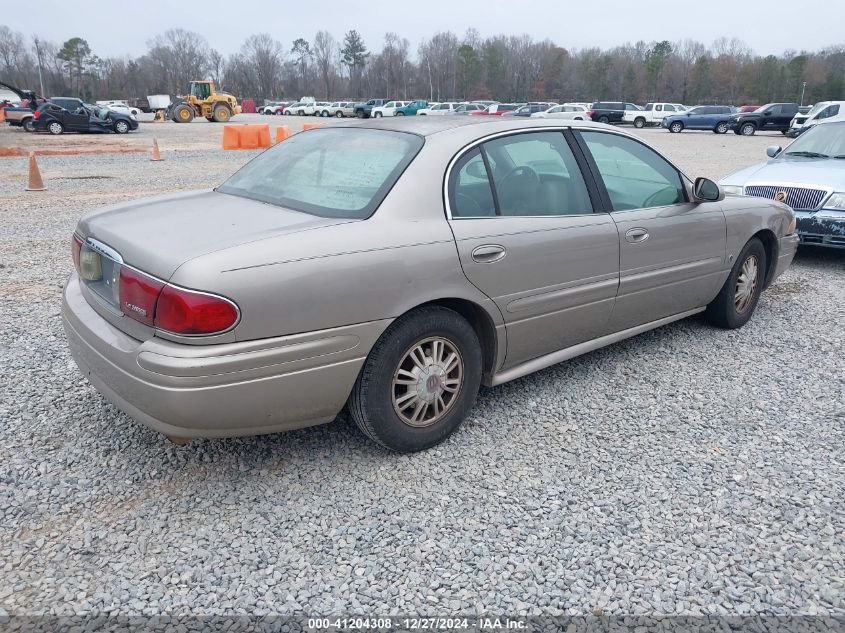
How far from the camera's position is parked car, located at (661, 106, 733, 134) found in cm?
3619

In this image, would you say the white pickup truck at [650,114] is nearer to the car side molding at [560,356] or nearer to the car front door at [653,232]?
the car front door at [653,232]

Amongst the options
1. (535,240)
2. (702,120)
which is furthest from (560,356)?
(702,120)

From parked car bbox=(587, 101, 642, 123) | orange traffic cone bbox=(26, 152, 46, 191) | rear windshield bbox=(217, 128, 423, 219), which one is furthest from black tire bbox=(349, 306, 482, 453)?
parked car bbox=(587, 101, 642, 123)

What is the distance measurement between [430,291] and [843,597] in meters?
1.91

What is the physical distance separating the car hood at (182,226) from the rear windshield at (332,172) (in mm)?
128

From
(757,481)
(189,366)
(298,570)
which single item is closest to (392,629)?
(298,570)

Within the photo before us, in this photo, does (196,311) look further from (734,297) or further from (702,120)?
(702,120)

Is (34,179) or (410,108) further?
(410,108)

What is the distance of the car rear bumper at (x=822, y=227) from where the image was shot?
6684 millimetres

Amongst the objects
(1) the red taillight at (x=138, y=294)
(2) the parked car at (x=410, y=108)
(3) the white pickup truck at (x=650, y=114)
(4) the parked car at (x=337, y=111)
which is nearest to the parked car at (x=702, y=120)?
(3) the white pickup truck at (x=650, y=114)

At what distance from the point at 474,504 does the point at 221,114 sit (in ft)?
143

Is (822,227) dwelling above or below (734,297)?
above

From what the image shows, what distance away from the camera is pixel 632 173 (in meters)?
4.21

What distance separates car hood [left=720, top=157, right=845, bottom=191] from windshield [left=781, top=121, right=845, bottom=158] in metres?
0.20
